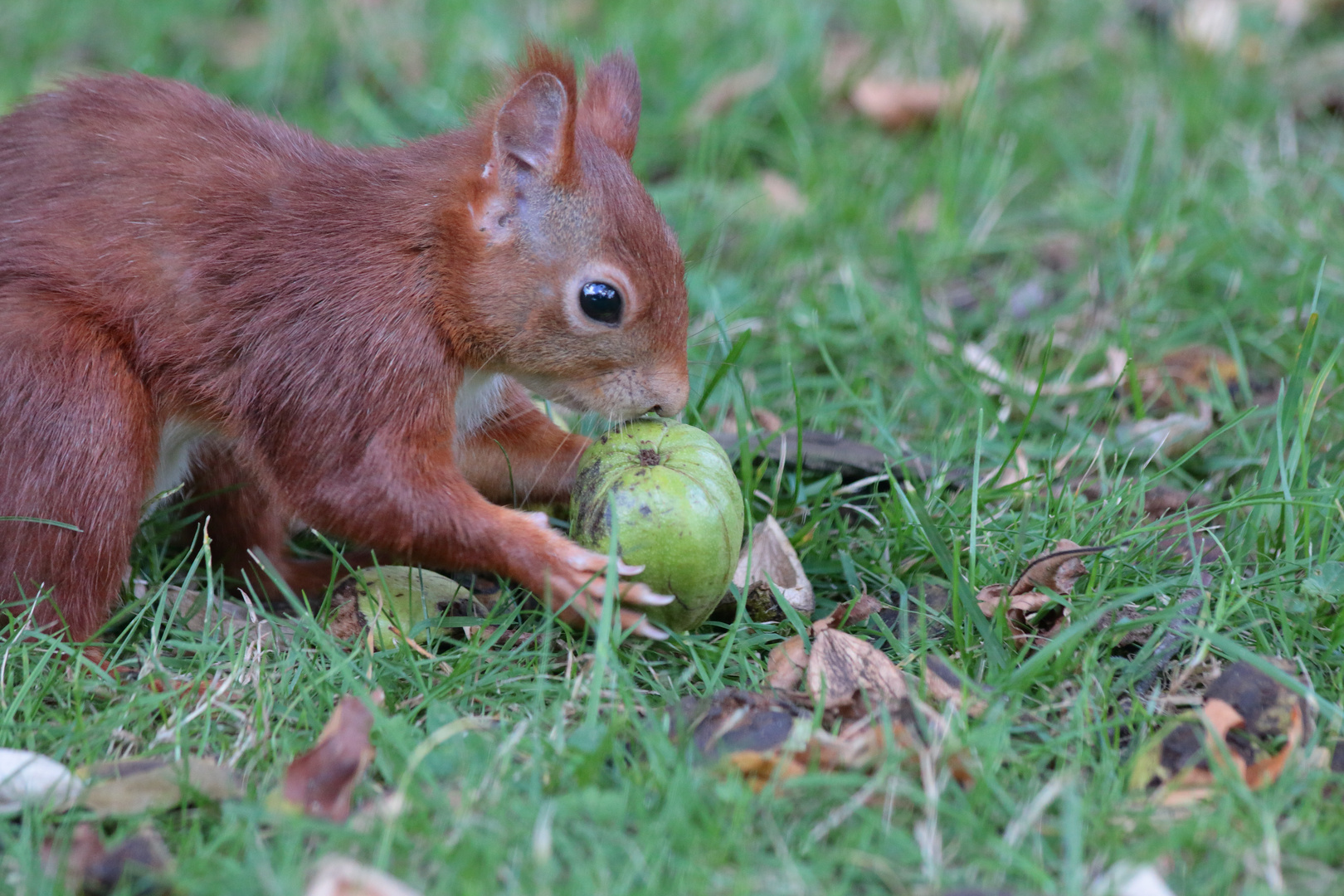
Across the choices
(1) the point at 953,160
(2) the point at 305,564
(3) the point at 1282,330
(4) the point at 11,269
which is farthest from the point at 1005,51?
(4) the point at 11,269

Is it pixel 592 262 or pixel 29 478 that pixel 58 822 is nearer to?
pixel 29 478

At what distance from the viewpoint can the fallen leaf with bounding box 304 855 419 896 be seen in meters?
1.59

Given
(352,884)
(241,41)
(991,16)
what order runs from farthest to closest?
1. (991,16)
2. (241,41)
3. (352,884)

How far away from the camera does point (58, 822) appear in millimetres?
1896

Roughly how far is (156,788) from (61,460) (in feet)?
2.23

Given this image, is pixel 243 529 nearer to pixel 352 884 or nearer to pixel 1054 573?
pixel 352 884

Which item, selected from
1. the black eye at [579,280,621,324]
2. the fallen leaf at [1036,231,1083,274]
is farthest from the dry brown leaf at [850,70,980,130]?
the black eye at [579,280,621,324]

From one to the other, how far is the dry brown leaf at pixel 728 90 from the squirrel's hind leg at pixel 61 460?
7.84ft

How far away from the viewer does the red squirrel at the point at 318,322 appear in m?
2.31

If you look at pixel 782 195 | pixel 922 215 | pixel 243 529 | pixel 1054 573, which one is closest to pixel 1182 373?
pixel 922 215

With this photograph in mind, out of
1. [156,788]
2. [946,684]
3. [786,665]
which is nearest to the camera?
[156,788]

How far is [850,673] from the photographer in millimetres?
2176

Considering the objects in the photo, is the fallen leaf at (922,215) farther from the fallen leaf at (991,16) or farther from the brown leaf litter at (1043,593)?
the brown leaf litter at (1043,593)

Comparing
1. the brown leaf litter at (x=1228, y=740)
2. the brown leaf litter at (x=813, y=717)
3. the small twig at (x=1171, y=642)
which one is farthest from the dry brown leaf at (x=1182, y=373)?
the brown leaf litter at (x=813, y=717)
